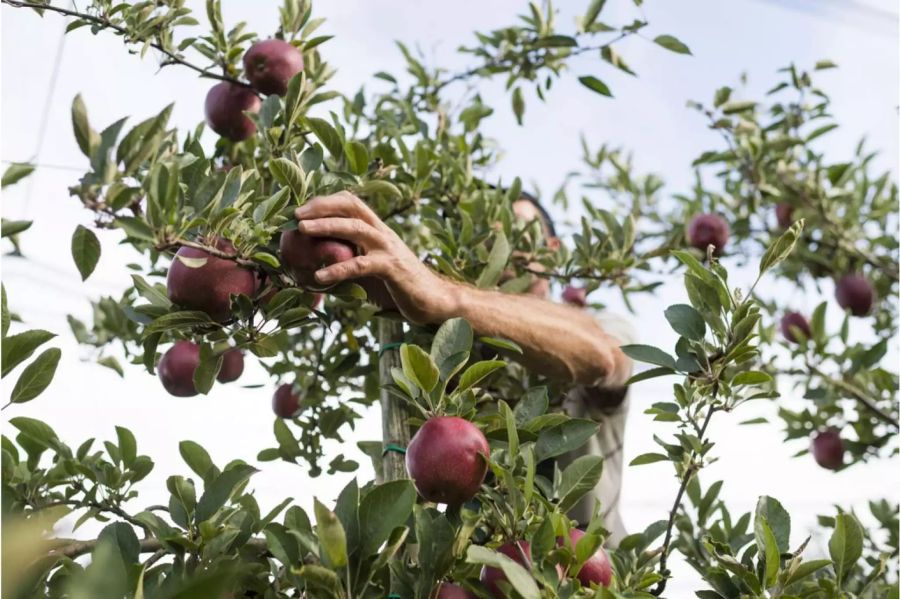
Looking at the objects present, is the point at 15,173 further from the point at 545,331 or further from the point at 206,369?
the point at 545,331

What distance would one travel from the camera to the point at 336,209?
906mm

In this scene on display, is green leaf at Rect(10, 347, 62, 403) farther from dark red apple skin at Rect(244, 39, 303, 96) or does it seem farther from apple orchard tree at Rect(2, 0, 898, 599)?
dark red apple skin at Rect(244, 39, 303, 96)

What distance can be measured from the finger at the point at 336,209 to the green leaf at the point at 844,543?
0.57 meters

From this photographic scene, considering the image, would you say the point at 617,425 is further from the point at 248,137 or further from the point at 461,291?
the point at 248,137

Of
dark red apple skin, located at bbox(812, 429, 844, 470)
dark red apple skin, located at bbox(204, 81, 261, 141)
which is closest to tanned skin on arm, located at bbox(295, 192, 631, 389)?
dark red apple skin, located at bbox(204, 81, 261, 141)

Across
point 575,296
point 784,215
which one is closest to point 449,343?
point 575,296

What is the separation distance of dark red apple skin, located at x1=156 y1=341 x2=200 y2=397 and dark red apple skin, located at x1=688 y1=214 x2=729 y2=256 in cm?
129

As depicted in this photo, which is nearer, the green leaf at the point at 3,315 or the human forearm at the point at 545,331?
the green leaf at the point at 3,315

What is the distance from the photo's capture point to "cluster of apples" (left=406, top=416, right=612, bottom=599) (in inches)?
31.4

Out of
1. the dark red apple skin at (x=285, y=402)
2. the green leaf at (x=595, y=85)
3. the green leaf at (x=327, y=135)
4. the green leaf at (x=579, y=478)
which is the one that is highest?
the green leaf at (x=595, y=85)

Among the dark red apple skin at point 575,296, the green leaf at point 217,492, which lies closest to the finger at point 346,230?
the green leaf at point 217,492

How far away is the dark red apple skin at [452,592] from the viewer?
0.75 meters

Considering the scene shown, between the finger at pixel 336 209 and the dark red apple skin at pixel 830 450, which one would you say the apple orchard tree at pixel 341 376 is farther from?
the dark red apple skin at pixel 830 450

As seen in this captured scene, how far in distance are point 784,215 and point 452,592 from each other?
1862mm
